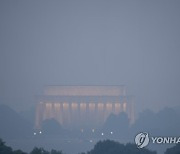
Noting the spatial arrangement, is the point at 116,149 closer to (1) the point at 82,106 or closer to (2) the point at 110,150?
(2) the point at 110,150

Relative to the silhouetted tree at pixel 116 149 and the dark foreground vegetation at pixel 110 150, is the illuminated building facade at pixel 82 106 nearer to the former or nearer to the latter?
the silhouetted tree at pixel 116 149

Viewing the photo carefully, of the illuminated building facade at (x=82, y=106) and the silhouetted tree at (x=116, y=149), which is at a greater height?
the illuminated building facade at (x=82, y=106)

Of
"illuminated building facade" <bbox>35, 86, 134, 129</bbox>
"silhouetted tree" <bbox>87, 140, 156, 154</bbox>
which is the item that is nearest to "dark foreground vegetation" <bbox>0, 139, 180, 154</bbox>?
"silhouetted tree" <bbox>87, 140, 156, 154</bbox>

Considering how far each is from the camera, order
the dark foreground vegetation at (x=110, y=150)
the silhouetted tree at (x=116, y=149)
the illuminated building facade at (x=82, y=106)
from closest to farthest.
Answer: the dark foreground vegetation at (x=110, y=150) → the silhouetted tree at (x=116, y=149) → the illuminated building facade at (x=82, y=106)

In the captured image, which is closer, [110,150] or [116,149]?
[116,149]

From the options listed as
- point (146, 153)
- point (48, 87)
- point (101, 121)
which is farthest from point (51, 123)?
point (146, 153)

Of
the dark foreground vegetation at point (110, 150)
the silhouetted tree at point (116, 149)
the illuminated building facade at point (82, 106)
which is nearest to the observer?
the dark foreground vegetation at point (110, 150)

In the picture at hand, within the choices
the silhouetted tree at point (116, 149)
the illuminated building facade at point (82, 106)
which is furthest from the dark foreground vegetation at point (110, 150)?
the illuminated building facade at point (82, 106)

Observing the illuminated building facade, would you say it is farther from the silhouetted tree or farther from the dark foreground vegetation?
the dark foreground vegetation

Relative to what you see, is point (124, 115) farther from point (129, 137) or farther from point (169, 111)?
point (129, 137)

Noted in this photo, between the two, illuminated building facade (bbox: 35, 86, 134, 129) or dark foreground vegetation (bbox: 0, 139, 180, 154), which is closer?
dark foreground vegetation (bbox: 0, 139, 180, 154)

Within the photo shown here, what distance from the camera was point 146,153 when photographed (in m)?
63.0

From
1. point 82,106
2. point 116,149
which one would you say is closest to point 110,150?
point 116,149

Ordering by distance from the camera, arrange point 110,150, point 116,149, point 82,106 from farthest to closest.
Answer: point 82,106, point 110,150, point 116,149
